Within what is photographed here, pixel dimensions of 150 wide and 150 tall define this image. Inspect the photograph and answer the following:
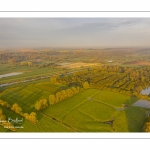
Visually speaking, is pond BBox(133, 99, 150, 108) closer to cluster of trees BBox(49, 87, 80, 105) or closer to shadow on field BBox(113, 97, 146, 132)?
shadow on field BBox(113, 97, 146, 132)

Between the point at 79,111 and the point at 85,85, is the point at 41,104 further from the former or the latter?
the point at 85,85

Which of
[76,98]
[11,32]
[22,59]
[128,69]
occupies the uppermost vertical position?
[11,32]

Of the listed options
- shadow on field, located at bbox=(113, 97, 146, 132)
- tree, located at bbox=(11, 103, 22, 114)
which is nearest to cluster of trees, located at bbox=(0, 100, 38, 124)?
tree, located at bbox=(11, 103, 22, 114)

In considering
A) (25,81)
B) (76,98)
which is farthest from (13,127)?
(76,98)

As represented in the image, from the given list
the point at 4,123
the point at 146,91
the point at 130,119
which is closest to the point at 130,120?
the point at 130,119

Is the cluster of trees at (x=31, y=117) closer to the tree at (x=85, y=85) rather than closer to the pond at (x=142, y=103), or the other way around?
the tree at (x=85, y=85)

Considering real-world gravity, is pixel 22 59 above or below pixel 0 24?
below
